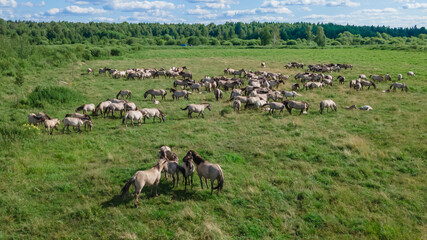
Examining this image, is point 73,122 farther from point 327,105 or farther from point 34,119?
point 327,105

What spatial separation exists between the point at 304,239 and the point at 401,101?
2122 cm

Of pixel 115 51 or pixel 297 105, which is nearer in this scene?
pixel 297 105

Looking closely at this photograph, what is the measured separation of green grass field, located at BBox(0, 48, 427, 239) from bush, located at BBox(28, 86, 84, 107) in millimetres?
1915

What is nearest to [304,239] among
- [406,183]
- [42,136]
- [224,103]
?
[406,183]

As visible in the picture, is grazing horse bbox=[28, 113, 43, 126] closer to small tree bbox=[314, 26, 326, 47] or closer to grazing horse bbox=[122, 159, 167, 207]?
grazing horse bbox=[122, 159, 167, 207]

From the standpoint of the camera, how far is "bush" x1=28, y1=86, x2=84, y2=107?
69.2ft

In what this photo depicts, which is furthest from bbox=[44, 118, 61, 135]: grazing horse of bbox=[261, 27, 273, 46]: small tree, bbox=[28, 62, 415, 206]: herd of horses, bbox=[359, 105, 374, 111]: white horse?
bbox=[261, 27, 273, 46]: small tree

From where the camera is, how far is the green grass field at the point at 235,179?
7.88m

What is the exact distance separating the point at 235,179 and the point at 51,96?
18.6 metres

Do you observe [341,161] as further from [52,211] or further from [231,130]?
[52,211]

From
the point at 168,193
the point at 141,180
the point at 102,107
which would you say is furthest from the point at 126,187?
the point at 102,107

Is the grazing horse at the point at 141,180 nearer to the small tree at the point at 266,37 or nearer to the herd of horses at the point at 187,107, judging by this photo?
the herd of horses at the point at 187,107

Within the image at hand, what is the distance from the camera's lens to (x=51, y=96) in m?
21.8

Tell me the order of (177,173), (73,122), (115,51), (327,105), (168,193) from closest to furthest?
(168,193) → (177,173) → (73,122) → (327,105) → (115,51)
